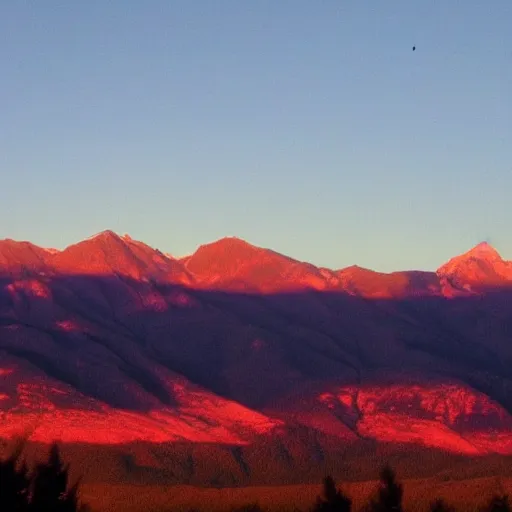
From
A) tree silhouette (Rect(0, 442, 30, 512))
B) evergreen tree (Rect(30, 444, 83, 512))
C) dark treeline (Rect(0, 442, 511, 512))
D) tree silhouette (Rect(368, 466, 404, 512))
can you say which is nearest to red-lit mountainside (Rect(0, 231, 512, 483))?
tree silhouette (Rect(368, 466, 404, 512))

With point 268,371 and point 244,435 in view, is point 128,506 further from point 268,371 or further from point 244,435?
point 268,371

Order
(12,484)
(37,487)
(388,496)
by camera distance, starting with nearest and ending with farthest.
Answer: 1. (12,484)
2. (37,487)
3. (388,496)

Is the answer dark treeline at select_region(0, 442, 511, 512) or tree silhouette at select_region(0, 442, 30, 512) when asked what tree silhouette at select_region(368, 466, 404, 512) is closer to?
dark treeline at select_region(0, 442, 511, 512)

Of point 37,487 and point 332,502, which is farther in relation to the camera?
point 332,502

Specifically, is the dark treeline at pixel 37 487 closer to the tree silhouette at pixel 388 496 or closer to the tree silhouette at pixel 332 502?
the tree silhouette at pixel 332 502

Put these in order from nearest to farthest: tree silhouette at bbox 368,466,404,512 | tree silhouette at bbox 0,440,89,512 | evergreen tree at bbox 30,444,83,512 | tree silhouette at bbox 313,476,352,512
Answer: tree silhouette at bbox 0,440,89,512 < evergreen tree at bbox 30,444,83,512 < tree silhouette at bbox 313,476,352,512 < tree silhouette at bbox 368,466,404,512

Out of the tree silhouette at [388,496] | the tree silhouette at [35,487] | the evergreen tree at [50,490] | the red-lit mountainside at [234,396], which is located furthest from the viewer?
the red-lit mountainside at [234,396]

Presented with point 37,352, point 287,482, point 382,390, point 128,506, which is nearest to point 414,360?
point 382,390

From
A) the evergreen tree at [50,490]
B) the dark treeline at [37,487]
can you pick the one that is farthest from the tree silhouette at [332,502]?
the evergreen tree at [50,490]

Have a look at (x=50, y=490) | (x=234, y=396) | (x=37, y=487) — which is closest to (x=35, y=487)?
Answer: (x=37, y=487)

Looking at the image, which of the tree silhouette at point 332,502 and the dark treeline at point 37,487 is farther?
the tree silhouette at point 332,502

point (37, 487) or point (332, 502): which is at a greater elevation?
point (37, 487)

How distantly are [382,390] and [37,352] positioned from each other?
182ft

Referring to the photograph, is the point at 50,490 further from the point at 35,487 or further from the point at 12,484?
the point at 12,484
